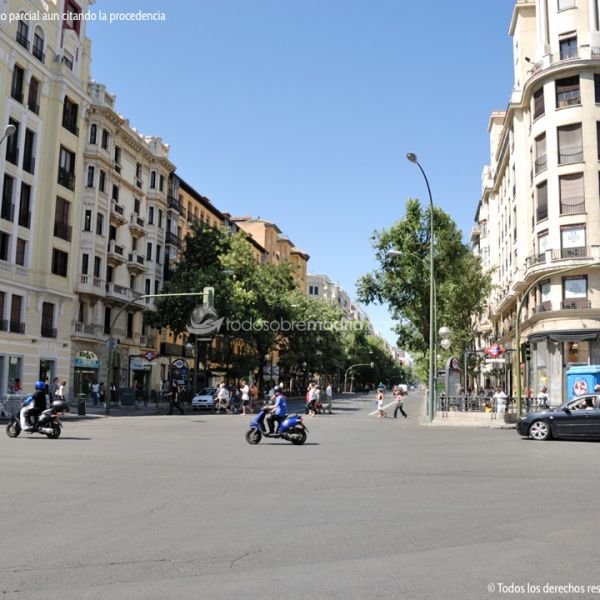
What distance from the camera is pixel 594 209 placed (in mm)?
38594

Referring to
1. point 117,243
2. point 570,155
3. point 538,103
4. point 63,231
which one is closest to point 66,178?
point 63,231

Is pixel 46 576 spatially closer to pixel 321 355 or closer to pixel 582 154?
pixel 582 154

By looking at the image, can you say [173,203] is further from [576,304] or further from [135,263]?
[576,304]

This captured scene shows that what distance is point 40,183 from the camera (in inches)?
1527

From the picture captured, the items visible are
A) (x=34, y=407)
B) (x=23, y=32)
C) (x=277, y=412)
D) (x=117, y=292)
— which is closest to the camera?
(x=277, y=412)

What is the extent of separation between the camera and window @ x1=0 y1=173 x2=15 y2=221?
35.8 metres

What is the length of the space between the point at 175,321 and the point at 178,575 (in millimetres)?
41452

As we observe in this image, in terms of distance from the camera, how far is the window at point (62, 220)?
133 feet

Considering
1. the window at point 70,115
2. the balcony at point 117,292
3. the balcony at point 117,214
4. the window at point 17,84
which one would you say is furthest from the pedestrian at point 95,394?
the window at point 17,84

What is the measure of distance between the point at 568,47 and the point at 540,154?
21.8ft

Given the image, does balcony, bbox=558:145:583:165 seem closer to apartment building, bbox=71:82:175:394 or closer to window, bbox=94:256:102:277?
apartment building, bbox=71:82:175:394

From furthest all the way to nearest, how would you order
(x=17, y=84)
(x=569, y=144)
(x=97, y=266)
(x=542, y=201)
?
1. (x=97, y=266)
2. (x=542, y=201)
3. (x=569, y=144)
4. (x=17, y=84)

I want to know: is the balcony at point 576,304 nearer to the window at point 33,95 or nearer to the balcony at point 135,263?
the balcony at point 135,263

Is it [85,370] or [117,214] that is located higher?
[117,214]
